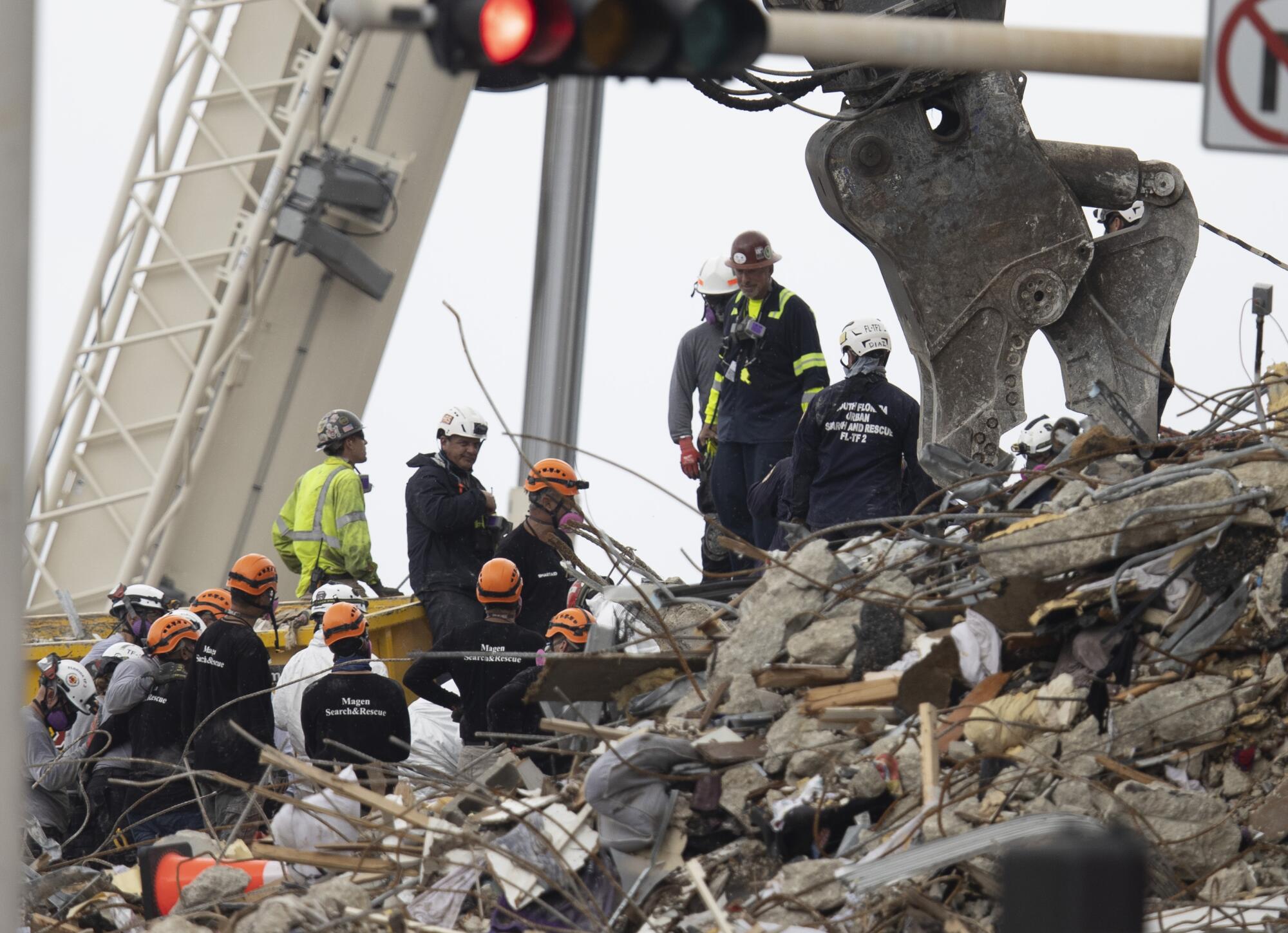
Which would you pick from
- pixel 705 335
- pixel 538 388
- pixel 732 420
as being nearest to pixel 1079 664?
pixel 732 420

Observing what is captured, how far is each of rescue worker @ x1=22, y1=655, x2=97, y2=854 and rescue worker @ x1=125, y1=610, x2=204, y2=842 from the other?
0.39 meters

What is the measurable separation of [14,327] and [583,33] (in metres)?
1.33

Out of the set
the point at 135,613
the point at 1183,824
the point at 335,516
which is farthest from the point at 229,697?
the point at 1183,824

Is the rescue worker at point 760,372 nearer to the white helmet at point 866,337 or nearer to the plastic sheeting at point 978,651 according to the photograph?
the white helmet at point 866,337

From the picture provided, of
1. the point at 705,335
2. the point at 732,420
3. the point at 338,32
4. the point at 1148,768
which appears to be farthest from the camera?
the point at 338,32

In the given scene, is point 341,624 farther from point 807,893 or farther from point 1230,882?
point 1230,882

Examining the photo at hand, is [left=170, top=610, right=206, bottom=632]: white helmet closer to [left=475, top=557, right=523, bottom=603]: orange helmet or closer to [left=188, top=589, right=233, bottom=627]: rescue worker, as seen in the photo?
[left=188, top=589, right=233, bottom=627]: rescue worker

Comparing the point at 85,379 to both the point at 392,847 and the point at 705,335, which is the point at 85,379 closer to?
the point at 705,335

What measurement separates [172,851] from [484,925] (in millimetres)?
1681

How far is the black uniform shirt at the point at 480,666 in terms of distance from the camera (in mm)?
8805

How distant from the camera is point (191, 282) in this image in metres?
16.2

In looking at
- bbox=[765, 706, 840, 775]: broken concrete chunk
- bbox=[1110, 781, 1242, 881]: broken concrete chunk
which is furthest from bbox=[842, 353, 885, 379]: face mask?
bbox=[1110, 781, 1242, 881]: broken concrete chunk

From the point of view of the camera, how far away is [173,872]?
698cm

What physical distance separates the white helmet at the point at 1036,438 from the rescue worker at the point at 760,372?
45.5 inches
